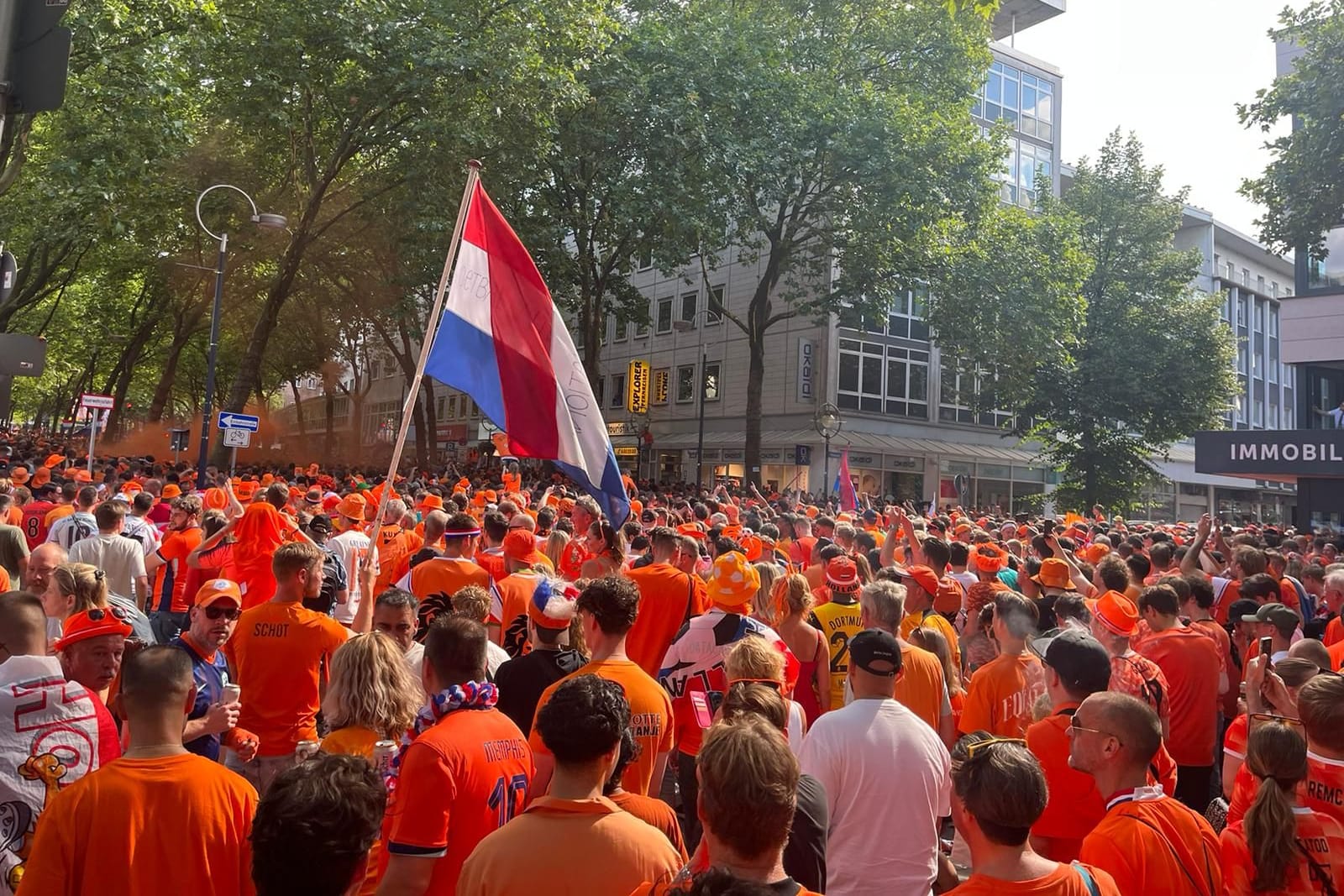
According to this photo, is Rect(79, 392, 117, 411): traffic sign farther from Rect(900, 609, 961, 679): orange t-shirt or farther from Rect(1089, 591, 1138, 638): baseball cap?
Rect(1089, 591, 1138, 638): baseball cap

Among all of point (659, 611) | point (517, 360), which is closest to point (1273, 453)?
point (659, 611)

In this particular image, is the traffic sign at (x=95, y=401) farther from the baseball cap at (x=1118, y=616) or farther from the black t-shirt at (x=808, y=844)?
the black t-shirt at (x=808, y=844)

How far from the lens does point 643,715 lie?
4180mm

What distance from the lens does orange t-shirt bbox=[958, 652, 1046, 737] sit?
5102mm

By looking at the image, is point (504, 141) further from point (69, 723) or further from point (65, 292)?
point (65, 292)

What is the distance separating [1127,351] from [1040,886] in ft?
131

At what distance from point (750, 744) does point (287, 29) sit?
25594 millimetres

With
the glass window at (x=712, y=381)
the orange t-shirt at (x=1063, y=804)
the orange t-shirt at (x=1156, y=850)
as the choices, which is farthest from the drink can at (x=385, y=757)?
the glass window at (x=712, y=381)

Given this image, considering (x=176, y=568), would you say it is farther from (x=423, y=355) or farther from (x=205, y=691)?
(x=205, y=691)

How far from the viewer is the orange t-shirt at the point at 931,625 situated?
652cm

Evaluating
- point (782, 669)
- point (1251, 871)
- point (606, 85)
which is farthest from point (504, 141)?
point (1251, 871)

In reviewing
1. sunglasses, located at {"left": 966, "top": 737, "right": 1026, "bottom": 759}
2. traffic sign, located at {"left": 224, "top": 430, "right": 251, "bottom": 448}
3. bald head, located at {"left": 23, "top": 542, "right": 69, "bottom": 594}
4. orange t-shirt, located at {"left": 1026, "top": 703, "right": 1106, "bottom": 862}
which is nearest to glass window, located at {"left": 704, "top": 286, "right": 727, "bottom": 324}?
traffic sign, located at {"left": 224, "top": 430, "right": 251, "bottom": 448}

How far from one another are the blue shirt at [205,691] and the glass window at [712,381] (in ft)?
137

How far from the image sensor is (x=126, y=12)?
1884 centimetres
